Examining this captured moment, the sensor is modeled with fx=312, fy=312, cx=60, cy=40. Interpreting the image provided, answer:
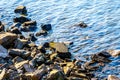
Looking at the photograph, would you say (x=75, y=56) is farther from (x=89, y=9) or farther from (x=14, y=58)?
(x=89, y=9)

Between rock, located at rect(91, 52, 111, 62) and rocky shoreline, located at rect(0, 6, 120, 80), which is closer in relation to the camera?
rocky shoreline, located at rect(0, 6, 120, 80)

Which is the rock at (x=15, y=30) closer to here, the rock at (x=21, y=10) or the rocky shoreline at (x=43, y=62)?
the rocky shoreline at (x=43, y=62)

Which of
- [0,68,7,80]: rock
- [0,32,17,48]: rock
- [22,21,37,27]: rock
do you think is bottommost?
[22,21,37,27]: rock

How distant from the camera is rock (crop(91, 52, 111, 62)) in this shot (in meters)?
28.6

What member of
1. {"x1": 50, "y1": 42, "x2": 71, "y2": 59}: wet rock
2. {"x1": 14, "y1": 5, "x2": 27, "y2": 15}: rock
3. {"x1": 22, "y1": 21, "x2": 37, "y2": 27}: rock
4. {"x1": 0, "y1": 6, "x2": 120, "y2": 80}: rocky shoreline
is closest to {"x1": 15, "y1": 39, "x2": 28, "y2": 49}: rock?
{"x1": 0, "y1": 6, "x2": 120, "y2": 80}: rocky shoreline

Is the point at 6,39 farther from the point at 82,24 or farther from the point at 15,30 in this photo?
the point at 82,24

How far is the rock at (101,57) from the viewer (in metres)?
28.6

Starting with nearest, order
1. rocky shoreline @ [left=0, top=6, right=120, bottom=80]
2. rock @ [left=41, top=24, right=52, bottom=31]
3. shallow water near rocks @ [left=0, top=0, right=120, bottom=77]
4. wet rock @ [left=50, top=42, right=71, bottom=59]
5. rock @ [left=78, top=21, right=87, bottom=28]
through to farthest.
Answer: rocky shoreline @ [left=0, top=6, right=120, bottom=80] → wet rock @ [left=50, top=42, right=71, bottom=59] → shallow water near rocks @ [left=0, top=0, right=120, bottom=77] → rock @ [left=78, top=21, right=87, bottom=28] → rock @ [left=41, top=24, right=52, bottom=31]

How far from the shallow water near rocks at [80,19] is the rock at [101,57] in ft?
2.32

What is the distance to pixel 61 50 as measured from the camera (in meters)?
30.3

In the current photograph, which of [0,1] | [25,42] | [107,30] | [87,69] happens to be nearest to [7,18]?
[0,1]

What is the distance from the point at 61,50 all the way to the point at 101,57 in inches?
157

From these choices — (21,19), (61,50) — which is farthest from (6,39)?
(21,19)

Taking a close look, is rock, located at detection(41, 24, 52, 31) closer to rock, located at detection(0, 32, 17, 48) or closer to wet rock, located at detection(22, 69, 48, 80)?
rock, located at detection(0, 32, 17, 48)
